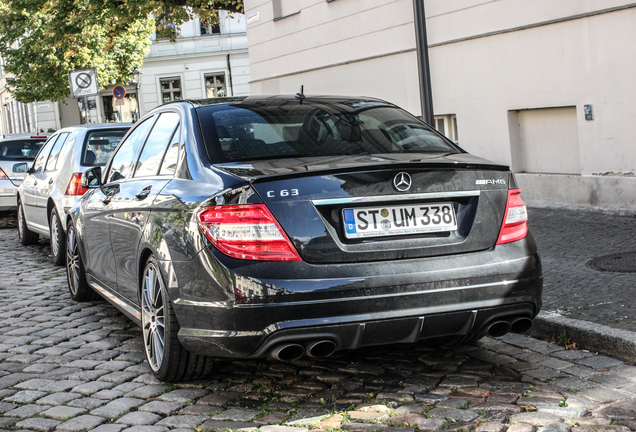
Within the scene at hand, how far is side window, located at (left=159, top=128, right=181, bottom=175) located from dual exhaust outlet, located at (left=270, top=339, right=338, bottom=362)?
1.29 meters

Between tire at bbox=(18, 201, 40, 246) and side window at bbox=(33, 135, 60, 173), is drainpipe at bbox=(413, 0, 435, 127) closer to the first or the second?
side window at bbox=(33, 135, 60, 173)

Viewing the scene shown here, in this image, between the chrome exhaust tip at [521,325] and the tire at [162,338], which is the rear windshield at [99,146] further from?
the chrome exhaust tip at [521,325]

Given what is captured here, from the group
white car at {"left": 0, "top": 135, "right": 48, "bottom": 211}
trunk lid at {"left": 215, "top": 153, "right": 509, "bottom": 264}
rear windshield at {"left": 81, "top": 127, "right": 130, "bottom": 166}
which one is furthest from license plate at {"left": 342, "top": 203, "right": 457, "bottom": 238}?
white car at {"left": 0, "top": 135, "right": 48, "bottom": 211}

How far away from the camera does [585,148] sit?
9789 millimetres

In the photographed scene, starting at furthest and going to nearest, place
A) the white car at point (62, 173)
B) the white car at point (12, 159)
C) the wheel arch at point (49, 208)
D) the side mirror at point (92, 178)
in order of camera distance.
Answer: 1. the white car at point (12, 159)
2. the wheel arch at point (49, 208)
3. the white car at point (62, 173)
4. the side mirror at point (92, 178)

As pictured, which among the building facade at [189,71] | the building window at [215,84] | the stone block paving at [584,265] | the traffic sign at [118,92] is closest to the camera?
the stone block paving at [584,265]

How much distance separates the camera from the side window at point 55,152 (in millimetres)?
9930

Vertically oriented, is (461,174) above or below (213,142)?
below

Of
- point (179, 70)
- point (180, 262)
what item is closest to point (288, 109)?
point (180, 262)

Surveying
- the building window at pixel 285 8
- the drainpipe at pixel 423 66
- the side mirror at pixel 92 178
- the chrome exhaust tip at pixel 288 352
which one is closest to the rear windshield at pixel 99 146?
the side mirror at pixel 92 178

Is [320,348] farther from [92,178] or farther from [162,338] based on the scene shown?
[92,178]

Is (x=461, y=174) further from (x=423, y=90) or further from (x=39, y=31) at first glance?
(x=39, y=31)

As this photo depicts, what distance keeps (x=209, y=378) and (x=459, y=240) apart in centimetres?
163

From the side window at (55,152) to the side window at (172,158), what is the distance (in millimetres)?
5697
